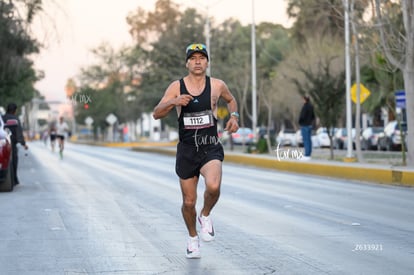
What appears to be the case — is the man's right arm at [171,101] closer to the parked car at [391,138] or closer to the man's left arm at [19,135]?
the man's left arm at [19,135]

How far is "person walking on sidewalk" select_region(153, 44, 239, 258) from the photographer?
8.51 metres

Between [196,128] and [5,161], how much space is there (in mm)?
9142

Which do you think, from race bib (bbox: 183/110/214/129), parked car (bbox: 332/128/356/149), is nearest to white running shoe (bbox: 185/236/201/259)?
race bib (bbox: 183/110/214/129)

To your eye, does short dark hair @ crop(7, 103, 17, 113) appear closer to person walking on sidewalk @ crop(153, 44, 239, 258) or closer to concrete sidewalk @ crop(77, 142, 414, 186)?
concrete sidewalk @ crop(77, 142, 414, 186)

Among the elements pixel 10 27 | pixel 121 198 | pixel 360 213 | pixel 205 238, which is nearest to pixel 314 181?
pixel 121 198

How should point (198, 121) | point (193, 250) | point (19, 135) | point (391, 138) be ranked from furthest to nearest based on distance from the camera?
point (391, 138), point (19, 135), point (193, 250), point (198, 121)

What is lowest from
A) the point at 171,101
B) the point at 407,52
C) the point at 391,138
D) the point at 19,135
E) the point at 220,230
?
the point at 220,230

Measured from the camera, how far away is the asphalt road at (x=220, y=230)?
27.0ft

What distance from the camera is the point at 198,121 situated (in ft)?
27.9

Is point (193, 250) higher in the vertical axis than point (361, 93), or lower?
lower

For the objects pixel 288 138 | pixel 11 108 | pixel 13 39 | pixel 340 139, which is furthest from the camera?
pixel 288 138

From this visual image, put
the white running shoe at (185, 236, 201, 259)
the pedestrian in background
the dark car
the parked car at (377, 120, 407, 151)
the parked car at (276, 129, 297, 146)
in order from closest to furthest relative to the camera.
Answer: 1. the white running shoe at (185, 236, 201, 259)
2. the dark car
3. the pedestrian in background
4. the parked car at (377, 120, 407, 151)
5. the parked car at (276, 129, 297, 146)

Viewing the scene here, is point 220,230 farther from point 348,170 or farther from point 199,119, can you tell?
point 348,170

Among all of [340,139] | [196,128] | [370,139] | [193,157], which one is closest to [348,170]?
[193,157]
